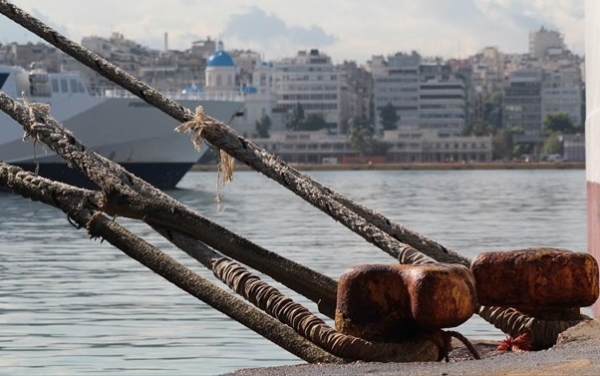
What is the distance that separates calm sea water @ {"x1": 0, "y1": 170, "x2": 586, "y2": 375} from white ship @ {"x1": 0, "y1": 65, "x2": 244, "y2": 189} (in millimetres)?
18546

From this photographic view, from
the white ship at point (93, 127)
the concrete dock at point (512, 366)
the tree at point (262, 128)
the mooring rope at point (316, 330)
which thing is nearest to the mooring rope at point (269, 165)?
the mooring rope at point (316, 330)

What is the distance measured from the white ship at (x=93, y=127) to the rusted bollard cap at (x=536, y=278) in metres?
57.4

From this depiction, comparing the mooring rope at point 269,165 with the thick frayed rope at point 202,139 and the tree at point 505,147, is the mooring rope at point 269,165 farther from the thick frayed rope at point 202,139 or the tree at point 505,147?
the tree at point 505,147

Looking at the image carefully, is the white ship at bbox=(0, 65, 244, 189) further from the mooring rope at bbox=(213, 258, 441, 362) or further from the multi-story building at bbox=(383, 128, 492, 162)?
the multi-story building at bbox=(383, 128, 492, 162)

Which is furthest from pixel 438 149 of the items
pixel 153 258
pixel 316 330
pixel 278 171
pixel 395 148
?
pixel 316 330

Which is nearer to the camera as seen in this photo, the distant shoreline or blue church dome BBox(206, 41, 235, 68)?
blue church dome BBox(206, 41, 235, 68)

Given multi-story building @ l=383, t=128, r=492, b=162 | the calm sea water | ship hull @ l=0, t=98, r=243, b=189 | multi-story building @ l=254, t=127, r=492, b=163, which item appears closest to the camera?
the calm sea water

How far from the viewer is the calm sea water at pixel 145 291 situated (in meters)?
12.6

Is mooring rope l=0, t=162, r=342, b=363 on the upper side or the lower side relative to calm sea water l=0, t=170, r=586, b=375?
upper

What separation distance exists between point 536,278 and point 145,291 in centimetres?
1198

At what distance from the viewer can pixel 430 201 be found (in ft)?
199

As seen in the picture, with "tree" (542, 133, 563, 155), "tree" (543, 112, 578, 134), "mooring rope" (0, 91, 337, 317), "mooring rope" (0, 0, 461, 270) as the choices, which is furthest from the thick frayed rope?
"tree" (543, 112, 578, 134)

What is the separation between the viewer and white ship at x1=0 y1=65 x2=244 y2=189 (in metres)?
66.3

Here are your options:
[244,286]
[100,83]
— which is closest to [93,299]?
[244,286]
